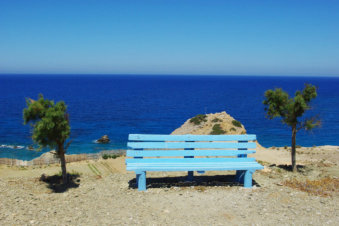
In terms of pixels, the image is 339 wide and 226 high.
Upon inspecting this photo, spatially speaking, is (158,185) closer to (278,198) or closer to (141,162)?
(141,162)

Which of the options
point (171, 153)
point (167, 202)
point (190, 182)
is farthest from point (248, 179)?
point (167, 202)

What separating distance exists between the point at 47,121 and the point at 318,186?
948cm

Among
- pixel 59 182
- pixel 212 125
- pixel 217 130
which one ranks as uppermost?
pixel 59 182

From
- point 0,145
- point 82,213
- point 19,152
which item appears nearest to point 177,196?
point 82,213

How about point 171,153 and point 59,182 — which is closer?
point 171,153

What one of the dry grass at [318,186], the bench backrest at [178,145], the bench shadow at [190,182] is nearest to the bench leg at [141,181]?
the bench shadow at [190,182]

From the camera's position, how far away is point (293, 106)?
1228 cm

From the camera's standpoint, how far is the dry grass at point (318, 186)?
30.1 feet

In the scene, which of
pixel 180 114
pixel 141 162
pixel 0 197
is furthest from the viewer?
pixel 180 114

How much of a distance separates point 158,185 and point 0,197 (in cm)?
478

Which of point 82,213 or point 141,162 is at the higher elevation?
point 141,162

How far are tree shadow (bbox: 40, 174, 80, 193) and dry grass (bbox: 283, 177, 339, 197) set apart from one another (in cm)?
761

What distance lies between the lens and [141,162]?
9594 mm

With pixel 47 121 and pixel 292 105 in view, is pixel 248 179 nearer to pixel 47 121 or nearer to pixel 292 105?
pixel 292 105
